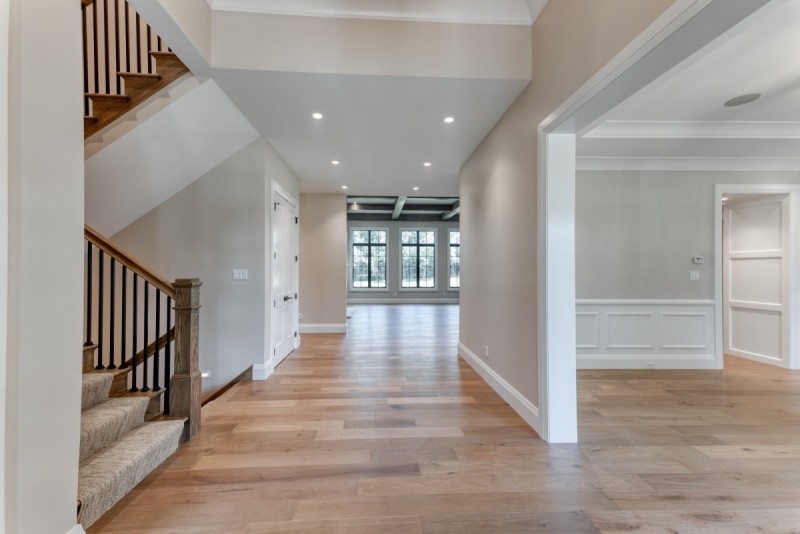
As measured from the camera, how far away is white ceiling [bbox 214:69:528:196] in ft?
8.49

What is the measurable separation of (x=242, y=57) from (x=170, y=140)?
3.83ft

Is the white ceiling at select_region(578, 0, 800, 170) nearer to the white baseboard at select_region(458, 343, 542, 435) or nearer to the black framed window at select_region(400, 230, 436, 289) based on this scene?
the white baseboard at select_region(458, 343, 542, 435)

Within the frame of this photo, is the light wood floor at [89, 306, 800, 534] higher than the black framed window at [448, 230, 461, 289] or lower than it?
lower

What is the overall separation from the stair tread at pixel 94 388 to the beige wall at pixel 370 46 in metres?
2.28

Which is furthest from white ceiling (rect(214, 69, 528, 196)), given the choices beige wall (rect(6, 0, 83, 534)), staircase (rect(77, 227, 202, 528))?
staircase (rect(77, 227, 202, 528))

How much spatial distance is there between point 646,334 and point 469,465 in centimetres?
328

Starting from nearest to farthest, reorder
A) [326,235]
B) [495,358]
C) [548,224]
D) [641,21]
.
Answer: [641,21] < [548,224] < [495,358] < [326,235]

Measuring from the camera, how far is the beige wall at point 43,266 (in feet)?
3.75

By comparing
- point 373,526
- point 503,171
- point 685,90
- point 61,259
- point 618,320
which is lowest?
point 373,526

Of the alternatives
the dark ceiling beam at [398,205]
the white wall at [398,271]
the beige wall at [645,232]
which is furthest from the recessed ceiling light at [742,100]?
the white wall at [398,271]

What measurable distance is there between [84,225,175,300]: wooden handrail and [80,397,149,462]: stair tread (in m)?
0.74

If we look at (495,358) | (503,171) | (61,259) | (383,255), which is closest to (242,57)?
(61,259)

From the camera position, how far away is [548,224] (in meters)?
2.30

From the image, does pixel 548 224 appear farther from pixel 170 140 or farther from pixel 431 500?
pixel 170 140
